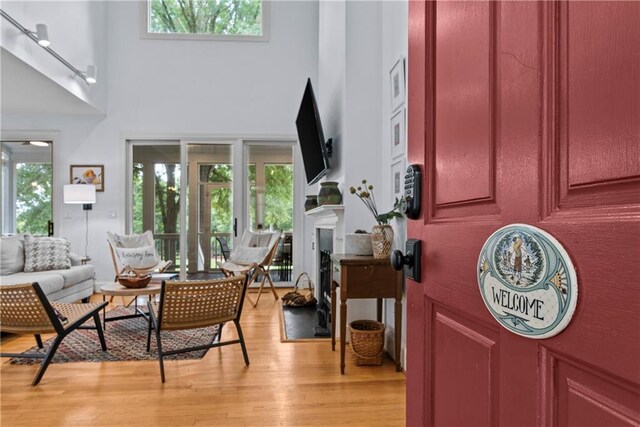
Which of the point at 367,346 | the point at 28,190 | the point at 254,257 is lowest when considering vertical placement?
the point at 367,346

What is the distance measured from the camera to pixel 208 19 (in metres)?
5.82

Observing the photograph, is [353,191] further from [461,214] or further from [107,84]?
[107,84]

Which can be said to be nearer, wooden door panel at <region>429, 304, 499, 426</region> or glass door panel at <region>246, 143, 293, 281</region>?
wooden door panel at <region>429, 304, 499, 426</region>

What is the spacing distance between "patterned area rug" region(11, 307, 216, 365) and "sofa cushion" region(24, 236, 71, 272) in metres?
0.92

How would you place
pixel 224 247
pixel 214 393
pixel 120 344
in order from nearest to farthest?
1. pixel 214 393
2. pixel 120 344
3. pixel 224 247

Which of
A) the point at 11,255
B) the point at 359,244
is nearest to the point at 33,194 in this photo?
the point at 11,255

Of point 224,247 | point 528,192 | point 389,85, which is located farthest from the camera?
point 224,247

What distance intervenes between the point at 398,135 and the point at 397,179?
305 mm

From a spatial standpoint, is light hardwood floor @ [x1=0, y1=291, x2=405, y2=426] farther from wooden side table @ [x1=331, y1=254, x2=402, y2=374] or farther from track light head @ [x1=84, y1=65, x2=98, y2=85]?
track light head @ [x1=84, y1=65, x2=98, y2=85]

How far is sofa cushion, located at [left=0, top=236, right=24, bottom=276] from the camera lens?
3.89m

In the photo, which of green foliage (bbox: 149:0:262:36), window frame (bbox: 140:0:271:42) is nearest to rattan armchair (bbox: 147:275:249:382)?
window frame (bbox: 140:0:271:42)

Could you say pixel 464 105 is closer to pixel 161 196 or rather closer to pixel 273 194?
pixel 273 194

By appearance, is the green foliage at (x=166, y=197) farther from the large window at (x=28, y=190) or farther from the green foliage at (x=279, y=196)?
the large window at (x=28, y=190)

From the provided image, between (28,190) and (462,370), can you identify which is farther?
(28,190)
